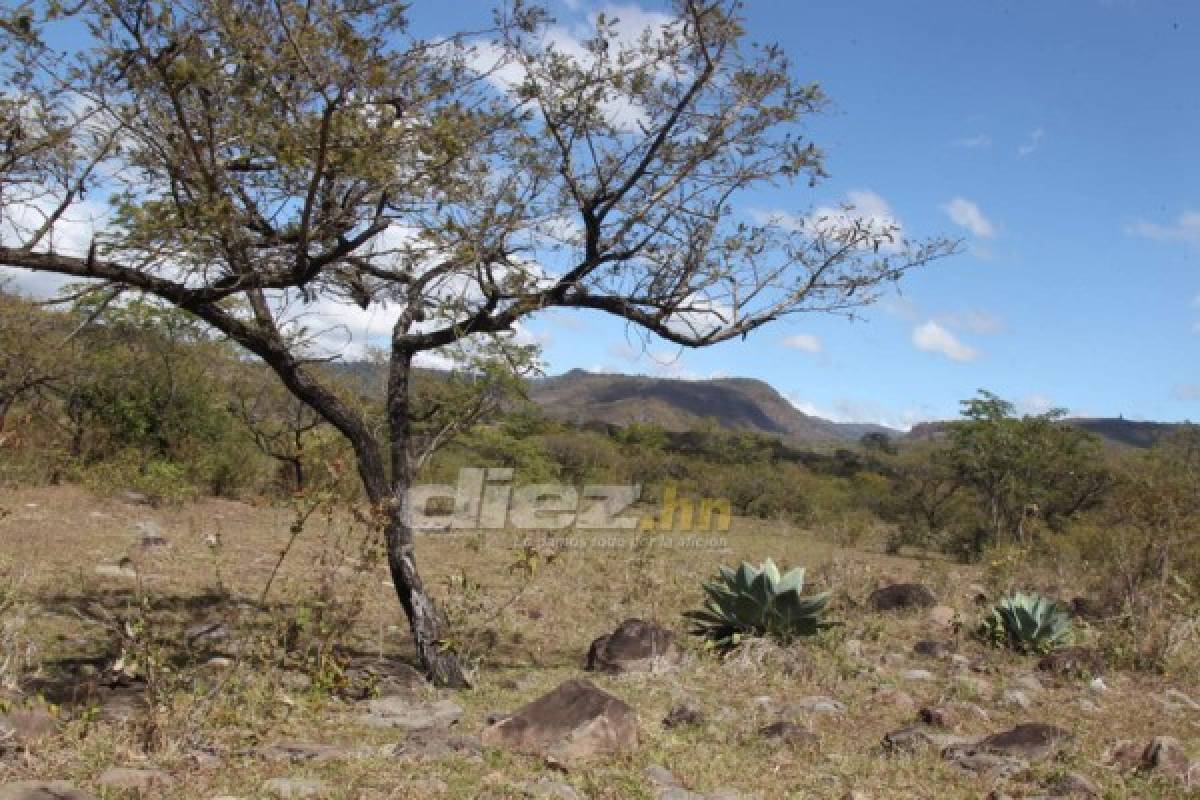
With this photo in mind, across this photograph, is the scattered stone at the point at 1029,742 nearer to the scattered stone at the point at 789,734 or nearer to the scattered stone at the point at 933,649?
the scattered stone at the point at 789,734

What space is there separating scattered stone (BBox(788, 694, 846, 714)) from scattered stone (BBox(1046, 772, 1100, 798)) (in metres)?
1.58

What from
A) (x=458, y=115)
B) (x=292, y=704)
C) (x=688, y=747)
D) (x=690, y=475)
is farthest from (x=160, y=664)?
(x=690, y=475)

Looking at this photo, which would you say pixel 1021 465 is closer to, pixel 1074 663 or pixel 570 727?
pixel 1074 663

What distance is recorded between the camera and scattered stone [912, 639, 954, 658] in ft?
26.2

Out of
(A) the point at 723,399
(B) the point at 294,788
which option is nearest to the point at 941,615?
(B) the point at 294,788

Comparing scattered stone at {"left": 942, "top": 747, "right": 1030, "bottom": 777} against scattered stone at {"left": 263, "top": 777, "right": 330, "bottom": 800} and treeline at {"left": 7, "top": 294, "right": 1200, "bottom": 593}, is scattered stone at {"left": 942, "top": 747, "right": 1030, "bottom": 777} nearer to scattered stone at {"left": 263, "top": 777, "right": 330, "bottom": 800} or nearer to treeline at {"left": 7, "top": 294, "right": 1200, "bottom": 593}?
scattered stone at {"left": 263, "top": 777, "right": 330, "bottom": 800}

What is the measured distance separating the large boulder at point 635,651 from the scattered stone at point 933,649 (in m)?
2.00

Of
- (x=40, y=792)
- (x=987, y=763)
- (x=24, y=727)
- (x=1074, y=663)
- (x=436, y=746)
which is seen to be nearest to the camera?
(x=40, y=792)

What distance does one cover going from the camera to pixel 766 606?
308 inches

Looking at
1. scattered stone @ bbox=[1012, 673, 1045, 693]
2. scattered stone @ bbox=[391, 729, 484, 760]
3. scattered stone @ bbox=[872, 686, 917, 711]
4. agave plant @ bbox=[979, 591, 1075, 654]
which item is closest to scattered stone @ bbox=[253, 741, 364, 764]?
scattered stone @ bbox=[391, 729, 484, 760]

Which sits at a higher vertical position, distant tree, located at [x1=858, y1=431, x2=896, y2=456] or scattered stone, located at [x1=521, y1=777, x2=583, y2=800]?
distant tree, located at [x1=858, y1=431, x2=896, y2=456]

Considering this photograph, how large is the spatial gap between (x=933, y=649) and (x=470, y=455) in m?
12.5

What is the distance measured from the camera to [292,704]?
4934mm

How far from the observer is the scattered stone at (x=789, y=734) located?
5.38 metres
